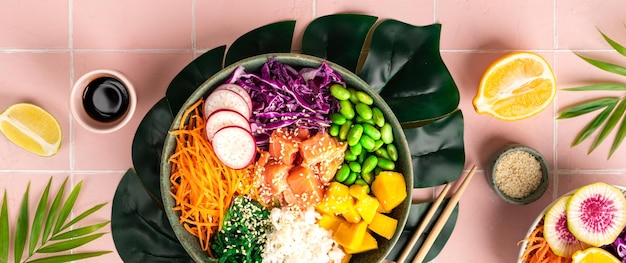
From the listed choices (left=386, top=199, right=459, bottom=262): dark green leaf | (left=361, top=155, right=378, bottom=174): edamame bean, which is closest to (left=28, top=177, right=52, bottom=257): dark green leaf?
(left=361, top=155, right=378, bottom=174): edamame bean

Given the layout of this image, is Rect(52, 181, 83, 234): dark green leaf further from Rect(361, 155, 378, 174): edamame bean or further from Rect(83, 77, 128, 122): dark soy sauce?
Rect(361, 155, 378, 174): edamame bean

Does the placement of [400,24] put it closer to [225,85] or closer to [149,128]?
[225,85]

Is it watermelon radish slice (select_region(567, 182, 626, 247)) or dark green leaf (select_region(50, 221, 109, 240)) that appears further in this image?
dark green leaf (select_region(50, 221, 109, 240))

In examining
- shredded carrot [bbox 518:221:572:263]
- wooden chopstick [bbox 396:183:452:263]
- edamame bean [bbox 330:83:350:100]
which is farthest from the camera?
wooden chopstick [bbox 396:183:452:263]

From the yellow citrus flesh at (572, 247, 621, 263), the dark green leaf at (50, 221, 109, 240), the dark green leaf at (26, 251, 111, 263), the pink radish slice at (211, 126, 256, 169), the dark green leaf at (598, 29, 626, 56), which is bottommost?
the dark green leaf at (26, 251, 111, 263)

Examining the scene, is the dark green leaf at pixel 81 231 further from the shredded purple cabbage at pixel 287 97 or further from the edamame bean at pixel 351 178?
the edamame bean at pixel 351 178

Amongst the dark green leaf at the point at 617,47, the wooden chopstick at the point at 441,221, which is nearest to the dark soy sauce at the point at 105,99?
the wooden chopstick at the point at 441,221

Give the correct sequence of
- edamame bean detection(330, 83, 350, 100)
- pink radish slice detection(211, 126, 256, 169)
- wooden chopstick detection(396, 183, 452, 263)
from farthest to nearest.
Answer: wooden chopstick detection(396, 183, 452, 263), edamame bean detection(330, 83, 350, 100), pink radish slice detection(211, 126, 256, 169)

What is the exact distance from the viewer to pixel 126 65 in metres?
2.27

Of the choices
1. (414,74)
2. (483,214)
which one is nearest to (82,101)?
(414,74)

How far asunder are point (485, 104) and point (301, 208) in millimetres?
849

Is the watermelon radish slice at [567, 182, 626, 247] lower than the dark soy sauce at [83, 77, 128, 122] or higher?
lower

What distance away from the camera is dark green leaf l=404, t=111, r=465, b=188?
2242mm

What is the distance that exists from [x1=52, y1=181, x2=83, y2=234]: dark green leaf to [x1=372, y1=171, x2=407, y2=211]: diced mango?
4.17ft
